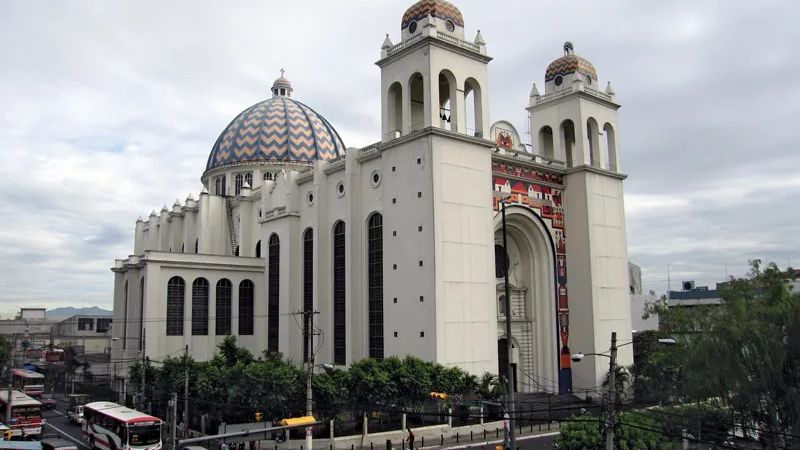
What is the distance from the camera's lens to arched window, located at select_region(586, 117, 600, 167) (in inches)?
1849

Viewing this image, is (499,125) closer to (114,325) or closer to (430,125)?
(430,125)

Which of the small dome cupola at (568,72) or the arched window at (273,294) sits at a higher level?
the small dome cupola at (568,72)

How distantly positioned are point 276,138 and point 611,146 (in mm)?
28599

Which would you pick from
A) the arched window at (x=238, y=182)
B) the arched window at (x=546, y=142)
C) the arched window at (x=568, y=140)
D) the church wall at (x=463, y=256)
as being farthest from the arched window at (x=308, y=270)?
the arched window at (x=568, y=140)

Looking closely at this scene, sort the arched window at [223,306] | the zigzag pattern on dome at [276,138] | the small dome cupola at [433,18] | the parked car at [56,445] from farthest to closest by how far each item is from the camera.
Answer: the zigzag pattern on dome at [276,138], the arched window at [223,306], the small dome cupola at [433,18], the parked car at [56,445]

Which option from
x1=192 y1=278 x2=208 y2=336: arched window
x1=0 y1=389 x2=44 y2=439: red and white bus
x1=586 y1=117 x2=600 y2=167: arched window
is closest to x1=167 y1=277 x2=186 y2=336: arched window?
x1=192 y1=278 x2=208 y2=336: arched window

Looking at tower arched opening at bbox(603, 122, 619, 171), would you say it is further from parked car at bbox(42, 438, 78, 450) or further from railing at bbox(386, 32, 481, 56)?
parked car at bbox(42, 438, 78, 450)

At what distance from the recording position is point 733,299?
25.7 m

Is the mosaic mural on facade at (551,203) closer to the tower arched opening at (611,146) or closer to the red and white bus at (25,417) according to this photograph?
the tower arched opening at (611,146)

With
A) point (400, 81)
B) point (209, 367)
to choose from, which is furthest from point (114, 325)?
point (400, 81)

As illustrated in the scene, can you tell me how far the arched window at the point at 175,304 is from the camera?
1796 inches

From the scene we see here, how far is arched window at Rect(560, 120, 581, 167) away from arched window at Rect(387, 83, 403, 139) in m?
12.7

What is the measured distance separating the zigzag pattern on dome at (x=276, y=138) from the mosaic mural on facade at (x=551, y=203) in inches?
886

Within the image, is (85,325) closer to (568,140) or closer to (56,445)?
(56,445)
